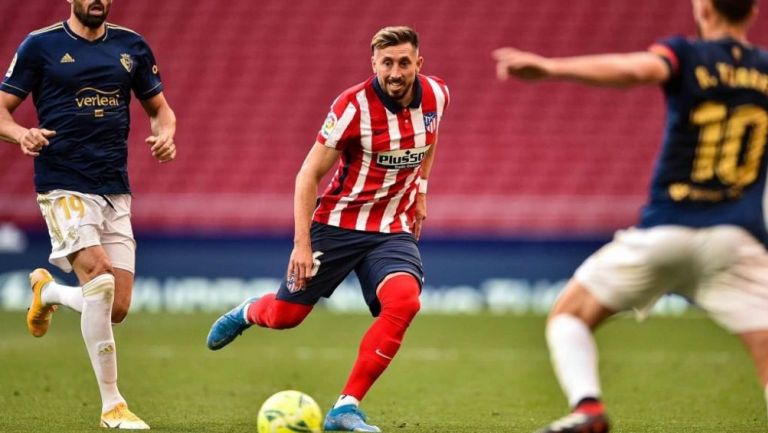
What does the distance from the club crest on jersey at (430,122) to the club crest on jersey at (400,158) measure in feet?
0.36

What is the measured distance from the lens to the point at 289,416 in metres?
6.09

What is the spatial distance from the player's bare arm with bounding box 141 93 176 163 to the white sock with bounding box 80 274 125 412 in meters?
0.78

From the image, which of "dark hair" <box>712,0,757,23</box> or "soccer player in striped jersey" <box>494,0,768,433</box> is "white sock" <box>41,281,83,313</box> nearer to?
"soccer player in striped jersey" <box>494,0,768,433</box>

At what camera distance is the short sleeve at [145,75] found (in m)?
7.31

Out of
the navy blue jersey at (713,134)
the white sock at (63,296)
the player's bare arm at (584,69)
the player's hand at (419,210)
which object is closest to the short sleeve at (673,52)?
the navy blue jersey at (713,134)

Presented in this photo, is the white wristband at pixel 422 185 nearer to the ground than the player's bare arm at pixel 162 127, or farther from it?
nearer to the ground

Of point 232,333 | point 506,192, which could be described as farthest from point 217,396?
point 506,192

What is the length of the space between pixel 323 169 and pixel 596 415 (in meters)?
2.53

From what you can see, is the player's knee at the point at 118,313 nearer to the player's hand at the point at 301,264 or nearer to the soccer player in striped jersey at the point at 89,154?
the soccer player in striped jersey at the point at 89,154

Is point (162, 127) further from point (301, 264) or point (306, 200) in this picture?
point (301, 264)

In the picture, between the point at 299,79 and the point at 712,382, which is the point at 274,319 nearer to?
the point at 712,382

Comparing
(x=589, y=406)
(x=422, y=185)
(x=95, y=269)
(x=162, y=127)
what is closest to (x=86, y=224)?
(x=95, y=269)

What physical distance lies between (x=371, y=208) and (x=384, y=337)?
871mm

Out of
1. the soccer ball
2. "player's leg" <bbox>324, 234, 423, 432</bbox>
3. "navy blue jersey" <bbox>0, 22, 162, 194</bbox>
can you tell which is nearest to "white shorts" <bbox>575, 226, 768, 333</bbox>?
the soccer ball
